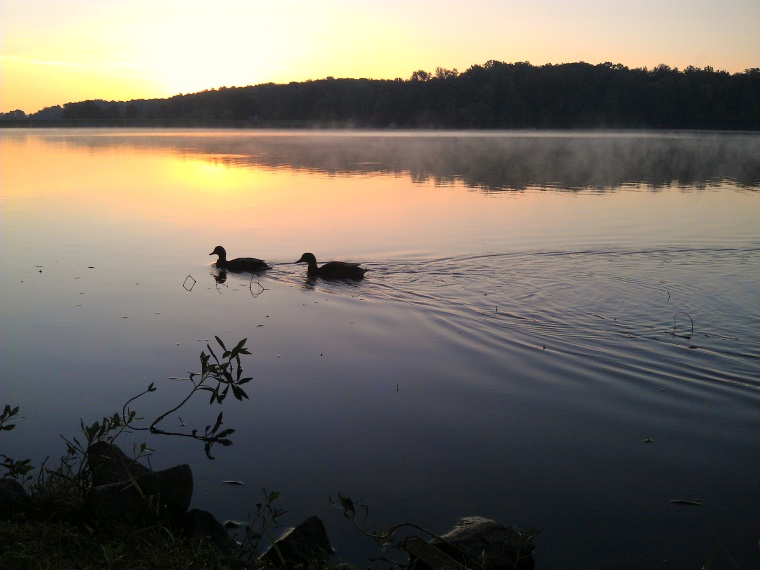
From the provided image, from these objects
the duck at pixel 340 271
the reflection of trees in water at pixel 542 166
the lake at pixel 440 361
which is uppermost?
the reflection of trees in water at pixel 542 166

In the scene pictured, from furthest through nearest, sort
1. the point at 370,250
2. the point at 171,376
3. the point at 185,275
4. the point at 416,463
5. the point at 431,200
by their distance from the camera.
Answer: the point at 431,200, the point at 370,250, the point at 185,275, the point at 171,376, the point at 416,463

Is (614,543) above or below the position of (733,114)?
below

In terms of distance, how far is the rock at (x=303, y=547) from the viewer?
14.0 feet

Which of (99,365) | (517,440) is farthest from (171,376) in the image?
(517,440)

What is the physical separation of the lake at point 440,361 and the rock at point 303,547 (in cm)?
30

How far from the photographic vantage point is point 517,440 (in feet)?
20.1

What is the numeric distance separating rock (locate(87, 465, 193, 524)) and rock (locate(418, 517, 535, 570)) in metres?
1.60

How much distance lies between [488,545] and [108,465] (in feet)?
8.08

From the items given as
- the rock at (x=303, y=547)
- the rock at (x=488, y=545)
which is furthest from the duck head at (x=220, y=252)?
the rock at (x=488, y=545)

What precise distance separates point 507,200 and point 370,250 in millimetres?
8641

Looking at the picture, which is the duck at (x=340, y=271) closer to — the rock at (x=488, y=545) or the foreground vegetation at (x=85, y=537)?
the foreground vegetation at (x=85, y=537)

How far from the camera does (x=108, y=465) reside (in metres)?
4.93

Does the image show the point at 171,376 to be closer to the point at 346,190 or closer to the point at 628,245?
the point at 628,245

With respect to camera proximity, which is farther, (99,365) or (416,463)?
(99,365)
